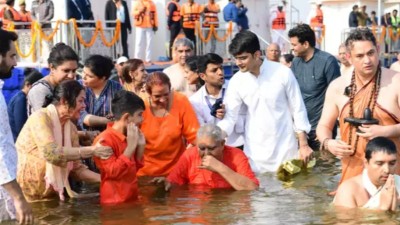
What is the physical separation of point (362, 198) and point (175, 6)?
47.5 ft

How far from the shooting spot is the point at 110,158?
Answer: 306 inches

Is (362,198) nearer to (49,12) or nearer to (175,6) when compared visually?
(49,12)

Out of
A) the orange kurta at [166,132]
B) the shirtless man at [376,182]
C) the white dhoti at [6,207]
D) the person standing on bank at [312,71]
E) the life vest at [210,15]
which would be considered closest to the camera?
the white dhoti at [6,207]

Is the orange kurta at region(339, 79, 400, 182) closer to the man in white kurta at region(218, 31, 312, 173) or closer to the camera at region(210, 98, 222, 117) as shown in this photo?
the man in white kurta at region(218, 31, 312, 173)

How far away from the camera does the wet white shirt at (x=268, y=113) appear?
29.4ft

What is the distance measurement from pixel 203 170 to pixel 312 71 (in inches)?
101

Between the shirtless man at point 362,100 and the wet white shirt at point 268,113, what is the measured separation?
70.3 inches

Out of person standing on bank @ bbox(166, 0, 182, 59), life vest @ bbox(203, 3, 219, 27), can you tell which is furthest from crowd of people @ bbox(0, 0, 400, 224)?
life vest @ bbox(203, 3, 219, 27)

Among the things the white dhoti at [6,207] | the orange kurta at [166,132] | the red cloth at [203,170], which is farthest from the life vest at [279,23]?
the white dhoti at [6,207]

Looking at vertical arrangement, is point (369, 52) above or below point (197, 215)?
above

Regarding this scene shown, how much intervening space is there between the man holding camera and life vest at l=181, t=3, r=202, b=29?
1103 centimetres

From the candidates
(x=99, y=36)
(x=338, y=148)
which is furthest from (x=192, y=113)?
(x=99, y=36)

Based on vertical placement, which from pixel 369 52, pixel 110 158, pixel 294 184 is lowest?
pixel 294 184

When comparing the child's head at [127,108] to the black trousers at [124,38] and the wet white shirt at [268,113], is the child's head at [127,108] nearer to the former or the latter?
the wet white shirt at [268,113]
